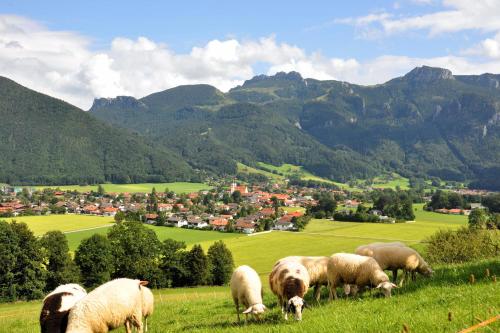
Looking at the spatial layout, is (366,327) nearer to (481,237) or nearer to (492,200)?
(481,237)

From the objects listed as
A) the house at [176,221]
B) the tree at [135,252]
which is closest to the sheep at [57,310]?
the tree at [135,252]

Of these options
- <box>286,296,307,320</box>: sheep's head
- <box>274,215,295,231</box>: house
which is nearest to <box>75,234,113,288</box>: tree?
<box>286,296,307,320</box>: sheep's head

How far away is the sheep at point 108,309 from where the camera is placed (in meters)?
11.0

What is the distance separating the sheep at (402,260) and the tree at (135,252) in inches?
1540

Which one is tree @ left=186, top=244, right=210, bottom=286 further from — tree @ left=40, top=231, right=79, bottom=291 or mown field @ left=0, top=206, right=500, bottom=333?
mown field @ left=0, top=206, right=500, bottom=333

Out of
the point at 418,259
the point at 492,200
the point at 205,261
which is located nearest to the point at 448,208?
the point at 492,200

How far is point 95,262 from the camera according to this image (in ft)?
168

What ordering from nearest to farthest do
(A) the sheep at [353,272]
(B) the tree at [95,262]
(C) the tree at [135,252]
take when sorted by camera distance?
1. (A) the sheep at [353,272]
2. (B) the tree at [95,262]
3. (C) the tree at [135,252]

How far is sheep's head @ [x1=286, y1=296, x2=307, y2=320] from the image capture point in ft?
38.7

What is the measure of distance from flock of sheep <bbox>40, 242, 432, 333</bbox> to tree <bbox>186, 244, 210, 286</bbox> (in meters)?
39.2

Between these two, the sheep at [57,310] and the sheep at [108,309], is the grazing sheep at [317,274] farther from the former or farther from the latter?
the sheep at [57,310]

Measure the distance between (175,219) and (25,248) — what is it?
83.0m

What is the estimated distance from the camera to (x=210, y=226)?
12338 cm

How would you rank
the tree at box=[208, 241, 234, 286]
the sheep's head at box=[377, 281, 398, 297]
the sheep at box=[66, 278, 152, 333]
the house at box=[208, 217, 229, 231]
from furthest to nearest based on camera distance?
the house at box=[208, 217, 229, 231]
the tree at box=[208, 241, 234, 286]
the sheep's head at box=[377, 281, 398, 297]
the sheep at box=[66, 278, 152, 333]
